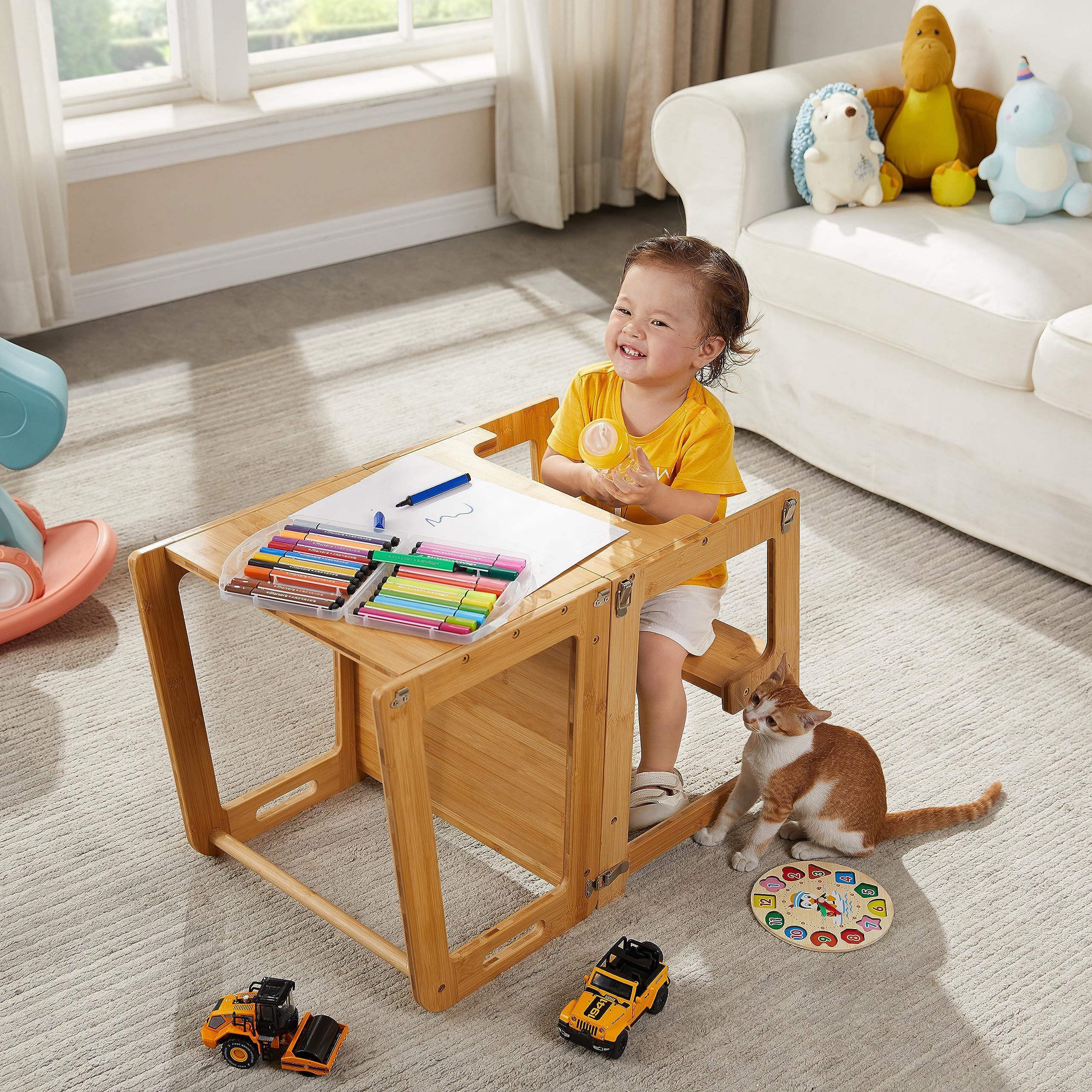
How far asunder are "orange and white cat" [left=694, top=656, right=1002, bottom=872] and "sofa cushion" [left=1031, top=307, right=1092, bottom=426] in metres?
0.65

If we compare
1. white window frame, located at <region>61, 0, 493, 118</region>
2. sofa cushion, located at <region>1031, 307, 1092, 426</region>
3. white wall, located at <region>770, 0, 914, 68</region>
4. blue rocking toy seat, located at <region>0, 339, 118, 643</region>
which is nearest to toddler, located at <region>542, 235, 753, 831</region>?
sofa cushion, located at <region>1031, 307, 1092, 426</region>

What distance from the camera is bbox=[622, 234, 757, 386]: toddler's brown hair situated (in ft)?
4.24

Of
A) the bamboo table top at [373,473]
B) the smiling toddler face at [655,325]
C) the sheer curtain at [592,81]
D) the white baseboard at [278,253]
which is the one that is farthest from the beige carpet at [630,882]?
the sheer curtain at [592,81]

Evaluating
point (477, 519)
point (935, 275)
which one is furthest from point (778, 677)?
point (935, 275)

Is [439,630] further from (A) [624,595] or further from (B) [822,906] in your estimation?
(B) [822,906]

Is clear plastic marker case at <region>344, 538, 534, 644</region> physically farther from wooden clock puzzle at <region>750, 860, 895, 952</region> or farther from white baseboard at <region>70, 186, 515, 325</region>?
white baseboard at <region>70, 186, 515, 325</region>

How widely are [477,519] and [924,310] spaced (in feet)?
3.21

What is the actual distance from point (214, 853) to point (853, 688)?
83cm

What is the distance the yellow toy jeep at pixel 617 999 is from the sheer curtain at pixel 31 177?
196 centimetres

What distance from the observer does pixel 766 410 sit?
224 centimetres

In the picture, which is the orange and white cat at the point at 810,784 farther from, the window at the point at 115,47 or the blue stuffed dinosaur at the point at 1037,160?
the window at the point at 115,47

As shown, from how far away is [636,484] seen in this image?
50.1 inches

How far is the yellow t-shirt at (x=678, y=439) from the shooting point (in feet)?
4.39

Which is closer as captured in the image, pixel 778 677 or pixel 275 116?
pixel 778 677
